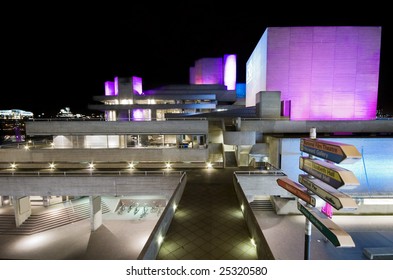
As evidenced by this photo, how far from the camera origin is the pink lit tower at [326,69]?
30422 mm

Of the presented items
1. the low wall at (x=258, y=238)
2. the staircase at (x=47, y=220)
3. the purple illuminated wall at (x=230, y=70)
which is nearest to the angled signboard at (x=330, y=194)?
the low wall at (x=258, y=238)

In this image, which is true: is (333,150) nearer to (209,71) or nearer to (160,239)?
(160,239)

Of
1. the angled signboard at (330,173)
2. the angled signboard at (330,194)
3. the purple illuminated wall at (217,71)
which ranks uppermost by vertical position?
the purple illuminated wall at (217,71)

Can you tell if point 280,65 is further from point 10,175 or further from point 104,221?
point 10,175

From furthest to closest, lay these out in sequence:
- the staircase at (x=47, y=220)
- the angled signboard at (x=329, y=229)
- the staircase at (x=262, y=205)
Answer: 1. the staircase at (x=262, y=205)
2. the staircase at (x=47, y=220)
3. the angled signboard at (x=329, y=229)

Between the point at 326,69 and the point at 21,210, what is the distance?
43.8 metres

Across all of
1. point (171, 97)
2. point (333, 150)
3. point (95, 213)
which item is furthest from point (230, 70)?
point (333, 150)

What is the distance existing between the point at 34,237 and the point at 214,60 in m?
50.5

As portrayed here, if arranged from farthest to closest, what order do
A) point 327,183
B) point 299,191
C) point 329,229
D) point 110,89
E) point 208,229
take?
point 110,89, point 208,229, point 299,191, point 327,183, point 329,229

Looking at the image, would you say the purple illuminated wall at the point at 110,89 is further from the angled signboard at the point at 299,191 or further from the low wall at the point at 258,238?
the angled signboard at the point at 299,191

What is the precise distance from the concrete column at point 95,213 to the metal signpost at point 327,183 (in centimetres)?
2008

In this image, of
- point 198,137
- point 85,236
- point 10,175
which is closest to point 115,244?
point 85,236

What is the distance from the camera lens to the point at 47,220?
923 inches

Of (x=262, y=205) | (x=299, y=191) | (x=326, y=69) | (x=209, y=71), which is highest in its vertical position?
(x=209, y=71)
